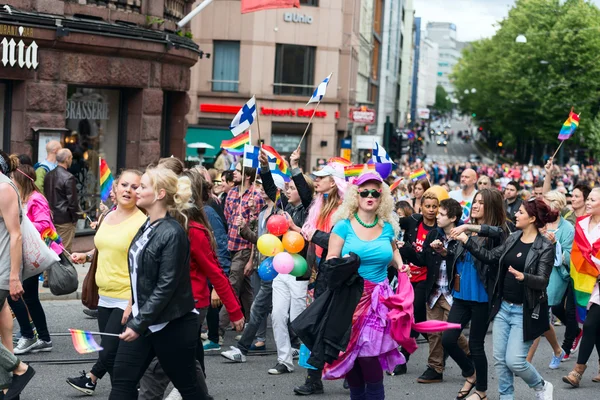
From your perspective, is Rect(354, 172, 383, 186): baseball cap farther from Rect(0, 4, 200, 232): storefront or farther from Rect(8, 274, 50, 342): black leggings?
Rect(0, 4, 200, 232): storefront

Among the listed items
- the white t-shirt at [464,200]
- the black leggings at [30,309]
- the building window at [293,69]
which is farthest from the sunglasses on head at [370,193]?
the building window at [293,69]

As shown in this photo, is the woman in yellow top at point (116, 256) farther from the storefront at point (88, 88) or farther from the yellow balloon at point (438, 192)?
the storefront at point (88, 88)

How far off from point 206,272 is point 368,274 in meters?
1.10

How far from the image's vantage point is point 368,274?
264 inches

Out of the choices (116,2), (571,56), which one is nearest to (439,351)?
(116,2)

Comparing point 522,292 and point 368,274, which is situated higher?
point 368,274

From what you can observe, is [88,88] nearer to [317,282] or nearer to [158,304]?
[317,282]

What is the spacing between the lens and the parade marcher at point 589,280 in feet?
29.4

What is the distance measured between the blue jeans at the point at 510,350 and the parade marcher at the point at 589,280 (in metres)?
1.40

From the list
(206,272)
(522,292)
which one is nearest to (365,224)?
(206,272)

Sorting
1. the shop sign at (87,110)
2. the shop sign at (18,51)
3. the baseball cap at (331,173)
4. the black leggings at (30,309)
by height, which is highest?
the shop sign at (18,51)

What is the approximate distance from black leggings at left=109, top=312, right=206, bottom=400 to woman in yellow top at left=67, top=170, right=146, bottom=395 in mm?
1033

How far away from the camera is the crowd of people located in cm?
584

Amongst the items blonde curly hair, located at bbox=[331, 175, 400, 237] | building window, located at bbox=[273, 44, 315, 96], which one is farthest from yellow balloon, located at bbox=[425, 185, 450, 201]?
building window, located at bbox=[273, 44, 315, 96]
